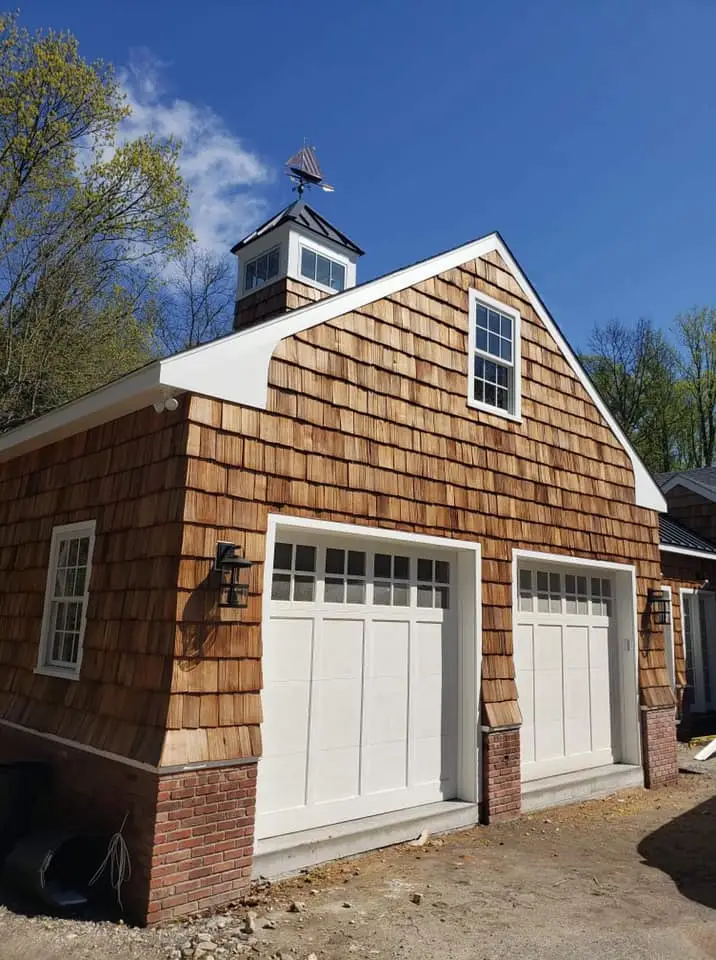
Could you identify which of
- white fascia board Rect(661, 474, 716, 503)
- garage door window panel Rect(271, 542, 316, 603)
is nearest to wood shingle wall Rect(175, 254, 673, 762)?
garage door window panel Rect(271, 542, 316, 603)

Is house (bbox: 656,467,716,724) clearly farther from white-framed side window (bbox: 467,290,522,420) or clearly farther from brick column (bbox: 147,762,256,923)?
brick column (bbox: 147,762,256,923)

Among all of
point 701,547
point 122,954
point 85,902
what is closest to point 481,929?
point 122,954

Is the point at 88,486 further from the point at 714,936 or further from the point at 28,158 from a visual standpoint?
the point at 28,158

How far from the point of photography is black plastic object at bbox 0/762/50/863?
5.35 meters

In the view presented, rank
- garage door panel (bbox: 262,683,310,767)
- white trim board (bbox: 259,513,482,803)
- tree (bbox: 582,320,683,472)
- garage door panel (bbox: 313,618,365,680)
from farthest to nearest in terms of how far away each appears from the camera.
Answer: tree (bbox: 582,320,683,472) < white trim board (bbox: 259,513,482,803) < garage door panel (bbox: 313,618,365,680) < garage door panel (bbox: 262,683,310,767)

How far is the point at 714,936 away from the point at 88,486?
5.71 metres

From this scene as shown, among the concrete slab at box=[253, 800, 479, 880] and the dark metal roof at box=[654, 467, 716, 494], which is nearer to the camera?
the concrete slab at box=[253, 800, 479, 880]

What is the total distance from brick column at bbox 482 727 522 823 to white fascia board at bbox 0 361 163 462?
456cm

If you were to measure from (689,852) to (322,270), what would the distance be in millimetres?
8582

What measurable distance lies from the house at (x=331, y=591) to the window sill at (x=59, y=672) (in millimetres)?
82

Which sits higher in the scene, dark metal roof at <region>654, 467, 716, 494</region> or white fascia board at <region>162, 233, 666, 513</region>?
dark metal roof at <region>654, 467, 716, 494</region>

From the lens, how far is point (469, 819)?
671 centimetres

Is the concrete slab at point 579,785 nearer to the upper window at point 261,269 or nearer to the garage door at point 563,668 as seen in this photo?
the garage door at point 563,668

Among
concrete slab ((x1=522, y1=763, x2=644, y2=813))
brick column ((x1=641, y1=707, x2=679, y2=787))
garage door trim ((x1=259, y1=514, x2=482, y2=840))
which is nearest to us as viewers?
garage door trim ((x1=259, y1=514, x2=482, y2=840))
